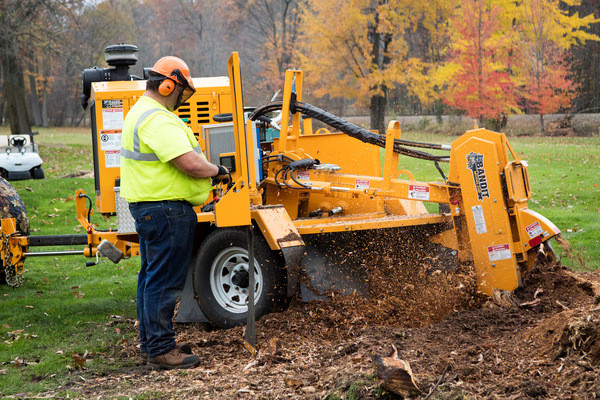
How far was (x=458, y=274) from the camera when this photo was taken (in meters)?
5.47

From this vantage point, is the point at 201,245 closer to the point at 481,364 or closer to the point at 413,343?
the point at 413,343

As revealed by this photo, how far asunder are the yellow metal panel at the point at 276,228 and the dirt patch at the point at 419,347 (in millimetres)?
603

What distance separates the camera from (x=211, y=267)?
5746 mm

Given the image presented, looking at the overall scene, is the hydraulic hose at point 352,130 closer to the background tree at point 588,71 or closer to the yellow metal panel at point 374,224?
the yellow metal panel at point 374,224

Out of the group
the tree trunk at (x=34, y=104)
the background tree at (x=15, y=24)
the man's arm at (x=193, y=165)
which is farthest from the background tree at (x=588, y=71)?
the tree trunk at (x=34, y=104)

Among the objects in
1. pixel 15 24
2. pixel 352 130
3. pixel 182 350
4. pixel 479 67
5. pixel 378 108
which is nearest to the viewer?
pixel 182 350

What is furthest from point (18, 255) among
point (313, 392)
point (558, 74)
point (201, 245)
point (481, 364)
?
point (558, 74)

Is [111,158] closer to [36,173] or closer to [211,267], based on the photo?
[211,267]

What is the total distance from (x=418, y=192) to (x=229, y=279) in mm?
1852

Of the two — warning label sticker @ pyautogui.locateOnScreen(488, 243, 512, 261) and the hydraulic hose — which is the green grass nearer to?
the hydraulic hose

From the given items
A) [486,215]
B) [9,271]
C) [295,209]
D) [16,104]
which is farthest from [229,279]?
[16,104]

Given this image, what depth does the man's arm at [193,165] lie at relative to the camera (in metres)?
4.60

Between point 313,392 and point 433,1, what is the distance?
26.4 metres

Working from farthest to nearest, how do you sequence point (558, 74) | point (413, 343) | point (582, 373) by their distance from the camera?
1. point (558, 74)
2. point (413, 343)
3. point (582, 373)
